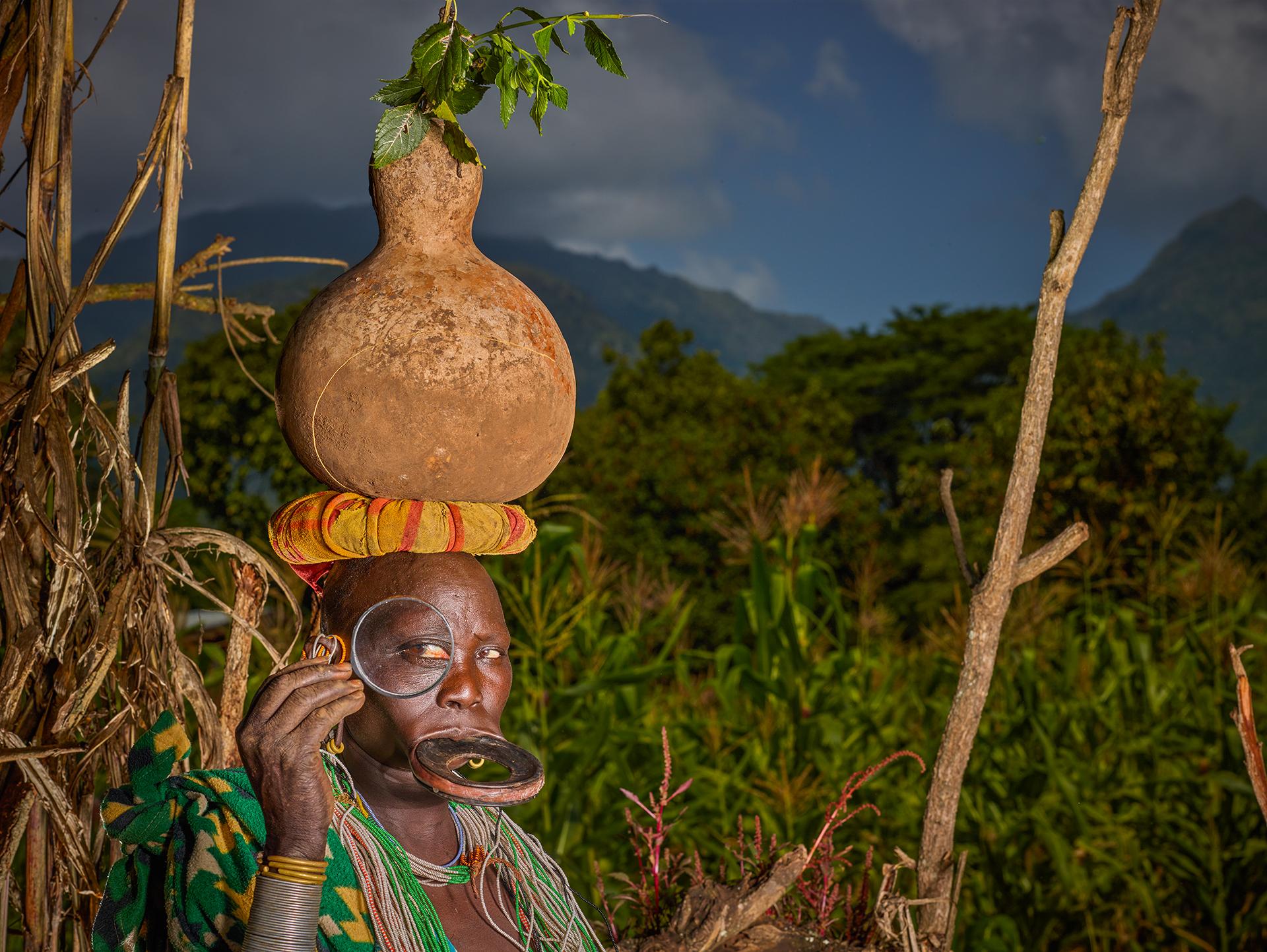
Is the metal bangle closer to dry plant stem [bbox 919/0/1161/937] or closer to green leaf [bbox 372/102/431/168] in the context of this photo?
green leaf [bbox 372/102/431/168]

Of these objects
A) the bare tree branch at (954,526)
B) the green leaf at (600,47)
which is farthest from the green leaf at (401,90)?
the bare tree branch at (954,526)

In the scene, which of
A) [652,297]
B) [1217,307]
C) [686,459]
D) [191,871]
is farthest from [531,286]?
[652,297]

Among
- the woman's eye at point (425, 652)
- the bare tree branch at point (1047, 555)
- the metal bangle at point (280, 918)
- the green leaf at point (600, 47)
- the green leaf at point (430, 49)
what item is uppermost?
the green leaf at point (600, 47)

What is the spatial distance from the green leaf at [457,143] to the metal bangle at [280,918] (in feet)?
3.44

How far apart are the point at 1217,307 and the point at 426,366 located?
117 feet

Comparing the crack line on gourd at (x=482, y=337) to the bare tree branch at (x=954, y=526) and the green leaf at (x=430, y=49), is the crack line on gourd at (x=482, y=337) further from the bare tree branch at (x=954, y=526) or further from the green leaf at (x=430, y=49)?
the bare tree branch at (x=954, y=526)

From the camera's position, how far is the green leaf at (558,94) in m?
1.71

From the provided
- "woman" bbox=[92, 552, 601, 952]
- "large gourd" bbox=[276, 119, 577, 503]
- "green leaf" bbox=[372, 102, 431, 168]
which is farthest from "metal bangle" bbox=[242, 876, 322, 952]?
"green leaf" bbox=[372, 102, 431, 168]

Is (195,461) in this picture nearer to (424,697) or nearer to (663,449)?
(663,449)

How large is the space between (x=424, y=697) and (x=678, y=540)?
10115 mm

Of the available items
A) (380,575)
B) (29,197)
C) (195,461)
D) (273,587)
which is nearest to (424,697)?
(380,575)

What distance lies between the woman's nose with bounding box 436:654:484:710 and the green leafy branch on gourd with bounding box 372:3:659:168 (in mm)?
744

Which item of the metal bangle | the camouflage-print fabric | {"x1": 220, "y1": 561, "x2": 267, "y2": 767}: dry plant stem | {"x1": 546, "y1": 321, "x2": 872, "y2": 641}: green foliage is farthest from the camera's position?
{"x1": 546, "y1": 321, "x2": 872, "y2": 641}: green foliage

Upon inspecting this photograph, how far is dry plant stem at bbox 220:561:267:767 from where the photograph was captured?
2072 millimetres
